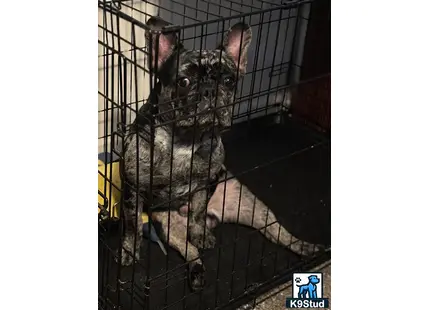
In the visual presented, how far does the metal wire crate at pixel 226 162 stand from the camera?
207 cm

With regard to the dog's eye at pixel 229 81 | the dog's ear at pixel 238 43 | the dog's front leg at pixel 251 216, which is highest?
the dog's ear at pixel 238 43

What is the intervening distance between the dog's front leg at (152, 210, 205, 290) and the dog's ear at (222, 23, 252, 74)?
724 mm

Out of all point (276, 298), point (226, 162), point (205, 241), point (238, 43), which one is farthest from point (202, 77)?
point (226, 162)

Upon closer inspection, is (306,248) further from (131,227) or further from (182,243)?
(131,227)

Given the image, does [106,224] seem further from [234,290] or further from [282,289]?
[282,289]

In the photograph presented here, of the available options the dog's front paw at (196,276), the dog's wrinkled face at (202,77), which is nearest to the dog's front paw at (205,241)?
the dog's front paw at (196,276)

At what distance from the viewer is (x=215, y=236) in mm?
2746

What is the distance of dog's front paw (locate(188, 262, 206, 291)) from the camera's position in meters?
2.41

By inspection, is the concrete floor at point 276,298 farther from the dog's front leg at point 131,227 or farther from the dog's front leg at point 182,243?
the dog's front leg at point 131,227

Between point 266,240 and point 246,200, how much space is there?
0.25 meters

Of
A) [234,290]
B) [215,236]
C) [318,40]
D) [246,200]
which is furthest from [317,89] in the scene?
[234,290]

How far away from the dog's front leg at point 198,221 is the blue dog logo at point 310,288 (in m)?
0.45

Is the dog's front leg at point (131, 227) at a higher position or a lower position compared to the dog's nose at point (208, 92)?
lower

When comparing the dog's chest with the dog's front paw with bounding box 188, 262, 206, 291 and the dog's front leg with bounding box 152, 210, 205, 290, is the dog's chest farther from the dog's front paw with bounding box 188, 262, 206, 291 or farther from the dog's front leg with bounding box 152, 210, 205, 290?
the dog's front paw with bounding box 188, 262, 206, 291
